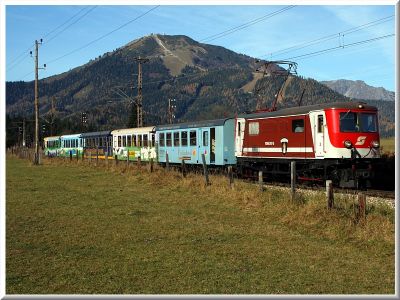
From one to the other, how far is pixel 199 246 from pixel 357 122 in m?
10.9

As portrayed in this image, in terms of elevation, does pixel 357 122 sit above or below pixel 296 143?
above

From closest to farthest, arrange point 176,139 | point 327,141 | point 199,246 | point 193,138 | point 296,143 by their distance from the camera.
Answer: point 199,246
point 327,141
point 296,143
point 193,138
point 176,139

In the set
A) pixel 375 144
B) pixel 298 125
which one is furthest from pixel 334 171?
pixel 298 125

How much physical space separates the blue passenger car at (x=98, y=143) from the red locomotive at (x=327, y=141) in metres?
23.6

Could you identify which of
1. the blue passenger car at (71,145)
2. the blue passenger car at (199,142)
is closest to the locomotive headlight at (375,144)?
the blue passenger car at (199,142)

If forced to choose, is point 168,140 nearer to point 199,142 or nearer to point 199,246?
point 199,142

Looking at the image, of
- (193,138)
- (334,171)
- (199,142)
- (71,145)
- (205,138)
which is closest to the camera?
(334,171)

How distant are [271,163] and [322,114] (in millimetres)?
4038

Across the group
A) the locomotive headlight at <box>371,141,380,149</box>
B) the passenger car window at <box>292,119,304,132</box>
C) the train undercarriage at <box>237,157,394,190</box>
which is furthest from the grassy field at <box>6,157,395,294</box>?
the locomotive headlight at <box>371,141,380,149</box>

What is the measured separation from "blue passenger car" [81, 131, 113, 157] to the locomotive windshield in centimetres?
2653

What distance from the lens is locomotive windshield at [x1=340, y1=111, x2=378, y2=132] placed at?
1844 centimetres

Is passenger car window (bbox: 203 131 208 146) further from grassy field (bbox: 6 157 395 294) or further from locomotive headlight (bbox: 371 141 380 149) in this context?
locomotive headlight (bbox: 371 141 380 149)

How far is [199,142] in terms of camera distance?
27.3 metres
